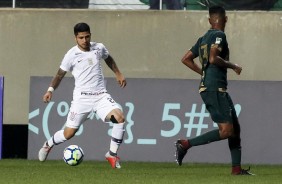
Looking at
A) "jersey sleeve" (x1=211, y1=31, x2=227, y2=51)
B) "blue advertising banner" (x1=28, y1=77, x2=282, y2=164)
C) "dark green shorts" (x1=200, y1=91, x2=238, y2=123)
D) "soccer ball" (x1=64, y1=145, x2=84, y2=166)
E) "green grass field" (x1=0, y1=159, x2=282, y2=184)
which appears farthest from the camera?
"blue advertising banner" (x1=28, y1=77, x2=282, y2=164)

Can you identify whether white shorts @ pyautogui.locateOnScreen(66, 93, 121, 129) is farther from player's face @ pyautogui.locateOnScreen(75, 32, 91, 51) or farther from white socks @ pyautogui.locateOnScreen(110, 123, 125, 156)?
player's face @ pyautogui.locateOnScreen(75, 32, 91, 51)

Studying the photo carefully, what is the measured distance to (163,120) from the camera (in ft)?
57.6

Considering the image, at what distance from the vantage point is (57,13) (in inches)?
749

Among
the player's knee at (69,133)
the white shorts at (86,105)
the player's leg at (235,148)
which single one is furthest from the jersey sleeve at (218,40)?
the player's knee at (69,133)

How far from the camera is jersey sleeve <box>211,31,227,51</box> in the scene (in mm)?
12977

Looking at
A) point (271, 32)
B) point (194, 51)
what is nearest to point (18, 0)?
point (271, 32)

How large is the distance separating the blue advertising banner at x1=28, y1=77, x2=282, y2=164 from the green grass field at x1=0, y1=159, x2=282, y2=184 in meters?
0.81

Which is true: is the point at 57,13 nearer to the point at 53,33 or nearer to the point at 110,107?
the point at 53,33

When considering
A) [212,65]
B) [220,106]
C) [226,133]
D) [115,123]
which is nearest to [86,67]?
[115,123]

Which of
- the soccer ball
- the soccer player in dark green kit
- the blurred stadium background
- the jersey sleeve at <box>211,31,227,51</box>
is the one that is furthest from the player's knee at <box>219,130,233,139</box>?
the blurred stadium background

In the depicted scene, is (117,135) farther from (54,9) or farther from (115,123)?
(54,9)

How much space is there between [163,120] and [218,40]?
15.5ft

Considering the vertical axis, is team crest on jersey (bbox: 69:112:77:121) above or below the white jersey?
below

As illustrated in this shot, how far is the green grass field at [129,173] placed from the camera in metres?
12.3
